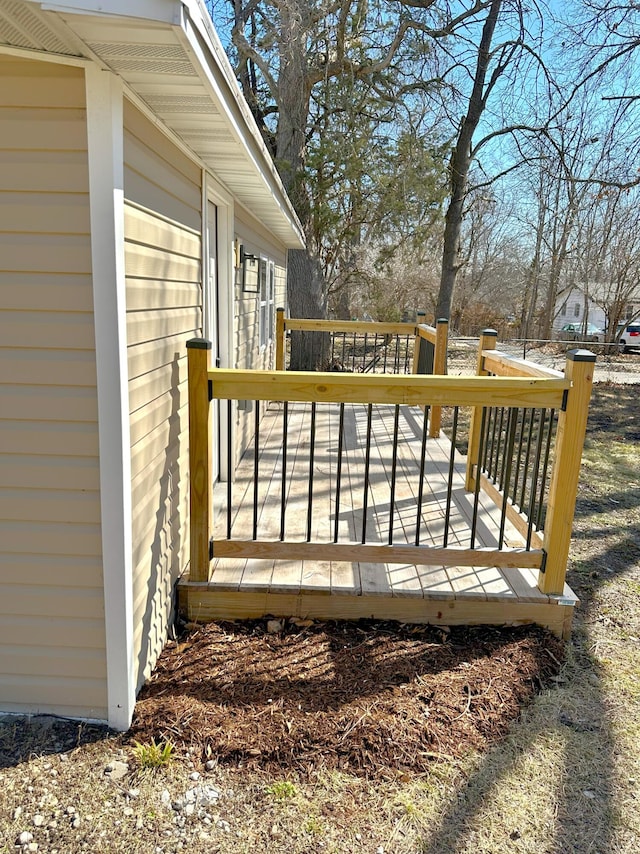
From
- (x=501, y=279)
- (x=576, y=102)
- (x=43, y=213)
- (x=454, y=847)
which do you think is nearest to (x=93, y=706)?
(x=454, y=847)

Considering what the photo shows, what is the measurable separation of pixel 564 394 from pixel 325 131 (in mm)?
9418

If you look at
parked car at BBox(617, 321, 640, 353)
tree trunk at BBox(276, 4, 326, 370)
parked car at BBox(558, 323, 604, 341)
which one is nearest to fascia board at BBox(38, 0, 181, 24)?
tree trunk at BBox(276, 4, 326, 370)

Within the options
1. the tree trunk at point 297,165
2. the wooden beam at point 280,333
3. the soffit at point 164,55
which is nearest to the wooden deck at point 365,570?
the soffit at point 164,55

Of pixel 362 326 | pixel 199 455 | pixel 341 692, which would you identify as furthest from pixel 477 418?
pixel 362 326

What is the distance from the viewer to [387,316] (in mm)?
15266

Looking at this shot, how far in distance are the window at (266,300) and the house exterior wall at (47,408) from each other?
451 cm

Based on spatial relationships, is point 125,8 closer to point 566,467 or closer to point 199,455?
point 199,455

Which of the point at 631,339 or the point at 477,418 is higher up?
the point at 477,418

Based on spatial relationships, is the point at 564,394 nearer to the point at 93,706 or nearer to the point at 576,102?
the point at 93,706

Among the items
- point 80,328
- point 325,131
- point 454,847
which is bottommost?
point 454,847

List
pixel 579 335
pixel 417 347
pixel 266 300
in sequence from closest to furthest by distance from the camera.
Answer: pixel 417 347
pixel 266 300
pixel 579 335

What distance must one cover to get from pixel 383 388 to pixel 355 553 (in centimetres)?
80

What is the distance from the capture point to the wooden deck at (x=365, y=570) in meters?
2.90

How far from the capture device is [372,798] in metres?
1.98
